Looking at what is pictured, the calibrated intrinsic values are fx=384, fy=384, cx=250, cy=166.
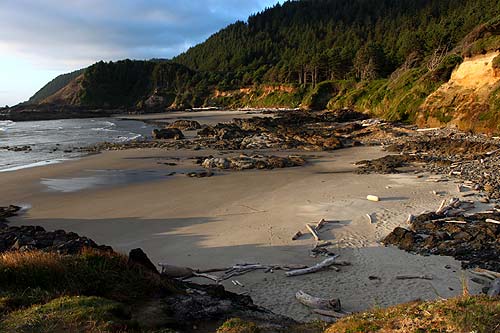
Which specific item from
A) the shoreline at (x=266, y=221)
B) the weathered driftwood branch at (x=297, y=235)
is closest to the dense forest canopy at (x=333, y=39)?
the shoreline at (x=266, y=221)

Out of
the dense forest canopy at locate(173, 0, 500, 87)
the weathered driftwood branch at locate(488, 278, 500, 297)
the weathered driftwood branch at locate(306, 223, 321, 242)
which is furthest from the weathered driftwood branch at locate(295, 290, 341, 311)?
the dense forest canopy at locate(173, 0, 500, 87)

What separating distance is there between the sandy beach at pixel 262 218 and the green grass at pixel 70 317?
3245mm

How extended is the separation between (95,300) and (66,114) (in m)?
93.3

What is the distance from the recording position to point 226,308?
630 cm

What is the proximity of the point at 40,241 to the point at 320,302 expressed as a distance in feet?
22.8

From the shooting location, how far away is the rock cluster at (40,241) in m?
8.35

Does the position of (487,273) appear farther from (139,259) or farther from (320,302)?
(139,259)

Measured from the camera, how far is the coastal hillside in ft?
119

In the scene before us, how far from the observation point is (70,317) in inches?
194

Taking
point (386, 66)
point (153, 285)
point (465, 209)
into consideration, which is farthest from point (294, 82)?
point (153, 285)

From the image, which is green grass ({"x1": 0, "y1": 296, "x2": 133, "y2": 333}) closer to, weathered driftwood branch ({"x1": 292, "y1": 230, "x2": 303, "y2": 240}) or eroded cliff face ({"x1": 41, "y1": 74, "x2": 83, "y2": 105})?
weathered driftwood branch ({"x1": 292, "y1": 230, "x2": 303, "y2": 240})

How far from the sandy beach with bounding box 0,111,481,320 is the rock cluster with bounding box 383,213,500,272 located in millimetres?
409

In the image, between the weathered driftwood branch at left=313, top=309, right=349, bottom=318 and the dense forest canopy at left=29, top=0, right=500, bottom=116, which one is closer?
the weathered driftwood branch at left=313, top=309, right=349, bottom=318

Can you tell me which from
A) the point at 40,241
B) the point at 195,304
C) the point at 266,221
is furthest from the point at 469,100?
the point at 40,241
